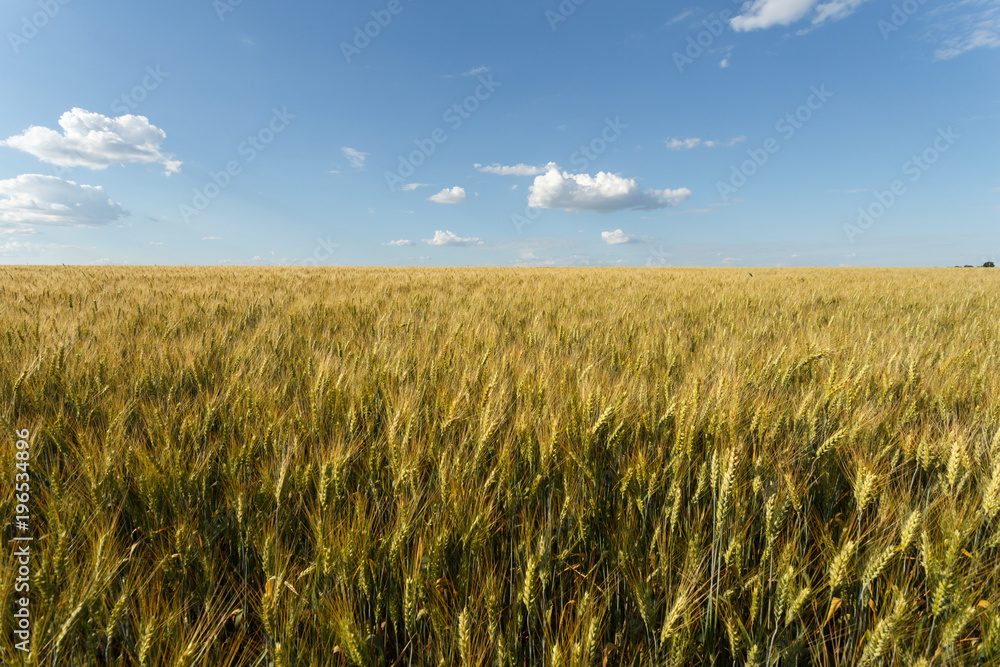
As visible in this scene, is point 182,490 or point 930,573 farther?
point 182,490

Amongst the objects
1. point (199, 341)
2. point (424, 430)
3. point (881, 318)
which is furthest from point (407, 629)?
point (881, 318)

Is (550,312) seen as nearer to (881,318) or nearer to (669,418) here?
(669,418)

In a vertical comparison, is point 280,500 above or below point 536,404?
below

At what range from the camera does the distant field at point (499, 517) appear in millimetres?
835

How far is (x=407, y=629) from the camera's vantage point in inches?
34.1

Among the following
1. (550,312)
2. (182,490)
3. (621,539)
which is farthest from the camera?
(550,312)

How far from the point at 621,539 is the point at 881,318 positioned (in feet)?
16.6

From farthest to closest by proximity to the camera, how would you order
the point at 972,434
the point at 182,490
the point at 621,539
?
1. the point at 972,434
2. the point at 182,490
3. the point at 621,539

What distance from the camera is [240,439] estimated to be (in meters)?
1.50

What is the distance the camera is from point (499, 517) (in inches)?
47.4

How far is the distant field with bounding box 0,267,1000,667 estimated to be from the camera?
0.83 metres

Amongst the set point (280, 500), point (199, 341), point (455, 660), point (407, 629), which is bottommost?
point (455, 660)

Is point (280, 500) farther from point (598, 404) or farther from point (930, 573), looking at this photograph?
point (930, 573)

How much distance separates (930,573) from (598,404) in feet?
2.79
